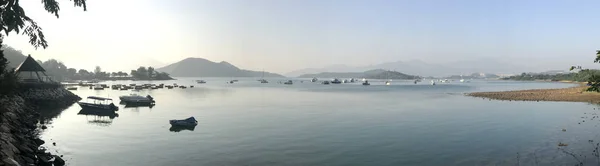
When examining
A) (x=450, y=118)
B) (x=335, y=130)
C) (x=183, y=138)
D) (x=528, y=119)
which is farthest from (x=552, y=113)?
(x=183, y=138)

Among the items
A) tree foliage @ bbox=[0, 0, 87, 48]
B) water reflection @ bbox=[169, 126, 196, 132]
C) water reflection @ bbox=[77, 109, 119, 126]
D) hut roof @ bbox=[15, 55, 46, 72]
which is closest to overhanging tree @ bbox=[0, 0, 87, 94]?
tree foliage @ bbox=[0, 0, 87, 48]

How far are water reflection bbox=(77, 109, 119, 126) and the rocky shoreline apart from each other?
541 cm

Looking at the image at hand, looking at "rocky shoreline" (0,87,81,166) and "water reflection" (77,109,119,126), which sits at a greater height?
"rocky shoreline" (0,87,81,166)

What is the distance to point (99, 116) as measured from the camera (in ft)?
156

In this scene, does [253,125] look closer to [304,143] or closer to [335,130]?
[335,130]

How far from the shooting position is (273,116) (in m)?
45.7

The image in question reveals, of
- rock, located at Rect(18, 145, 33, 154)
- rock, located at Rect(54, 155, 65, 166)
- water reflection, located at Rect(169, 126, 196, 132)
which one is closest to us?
rock, located at Rect(54, 155, 65, 166)

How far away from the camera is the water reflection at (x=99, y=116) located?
41.9m

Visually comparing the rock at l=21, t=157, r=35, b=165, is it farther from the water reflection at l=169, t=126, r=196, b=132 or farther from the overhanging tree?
the water reflection at l=169, t=126, r=196, b=132

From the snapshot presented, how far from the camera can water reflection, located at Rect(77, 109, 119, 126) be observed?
41938mm

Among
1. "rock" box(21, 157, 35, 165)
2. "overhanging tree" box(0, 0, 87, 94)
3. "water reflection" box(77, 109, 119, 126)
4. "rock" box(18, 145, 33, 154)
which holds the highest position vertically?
"overhanging tree" box(0, 0, 87, 94)

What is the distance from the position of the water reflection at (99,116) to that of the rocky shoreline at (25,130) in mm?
5411

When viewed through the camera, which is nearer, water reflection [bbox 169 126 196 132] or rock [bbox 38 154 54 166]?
rock [bbox 38 154 54 166]

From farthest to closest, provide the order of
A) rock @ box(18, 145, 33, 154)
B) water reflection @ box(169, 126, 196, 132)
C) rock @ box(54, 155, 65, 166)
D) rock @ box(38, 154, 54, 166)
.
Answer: water reflection @ box(169, 126, 196, 132)
rock @ box(18, 145, 33, 154)
rock @ box(54, 155, 65, 166)
rock @ box(38, 154, 54, 166)
